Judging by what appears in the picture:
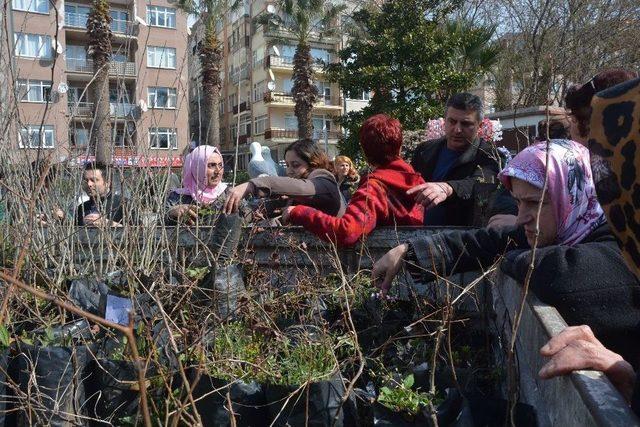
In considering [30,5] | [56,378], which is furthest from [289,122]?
[56,378]

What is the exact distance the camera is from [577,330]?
142 cm

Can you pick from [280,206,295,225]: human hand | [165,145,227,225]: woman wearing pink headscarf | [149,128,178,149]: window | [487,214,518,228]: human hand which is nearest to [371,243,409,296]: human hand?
[487,214,518,228]: human hand

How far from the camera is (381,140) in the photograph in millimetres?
3197

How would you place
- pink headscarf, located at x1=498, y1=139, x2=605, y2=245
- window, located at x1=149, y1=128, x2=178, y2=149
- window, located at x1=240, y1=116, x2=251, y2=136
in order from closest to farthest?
1. pink headscarf, located at x1=498, y1=139, x2=605, y2=245
2. window, located at x1=149, y1=128, x2=178, y2=149
3. window, located at x1=240, y1=116, x2=251, y2=136

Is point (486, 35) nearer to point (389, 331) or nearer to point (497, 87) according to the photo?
point (497, 87)

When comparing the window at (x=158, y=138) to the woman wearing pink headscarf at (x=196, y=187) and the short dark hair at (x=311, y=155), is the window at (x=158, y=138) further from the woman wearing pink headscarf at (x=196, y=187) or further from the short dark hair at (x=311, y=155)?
the short dark hair at (x=311, y=155)

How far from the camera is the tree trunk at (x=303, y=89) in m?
27.1

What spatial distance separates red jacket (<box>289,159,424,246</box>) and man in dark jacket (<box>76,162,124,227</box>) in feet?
3.26

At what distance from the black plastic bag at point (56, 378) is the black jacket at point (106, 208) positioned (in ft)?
3.28

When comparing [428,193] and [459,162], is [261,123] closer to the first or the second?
[459,162]

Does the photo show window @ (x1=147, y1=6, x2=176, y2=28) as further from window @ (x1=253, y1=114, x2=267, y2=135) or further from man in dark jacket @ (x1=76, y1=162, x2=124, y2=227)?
window @ (x1=253, y1=114, x2=267, y2=135)

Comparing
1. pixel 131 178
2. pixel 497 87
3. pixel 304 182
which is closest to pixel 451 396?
pixel 304 182

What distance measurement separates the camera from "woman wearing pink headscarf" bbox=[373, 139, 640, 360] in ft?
5.48

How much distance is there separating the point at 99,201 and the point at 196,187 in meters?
0.51
